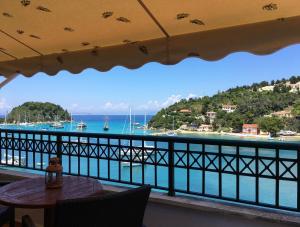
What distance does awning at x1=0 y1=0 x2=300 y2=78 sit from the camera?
2.20 meters

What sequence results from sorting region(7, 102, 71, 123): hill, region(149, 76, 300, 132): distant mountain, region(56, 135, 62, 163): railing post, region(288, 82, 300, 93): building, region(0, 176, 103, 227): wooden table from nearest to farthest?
region(0, 176, 103, 227): wooden table < region(56, 135, 62, 163): railing post < region(149, 76, 300, 132): distant mountain < region(288, 82, 300, 93): building < region(7, 102, 71, 123): hill

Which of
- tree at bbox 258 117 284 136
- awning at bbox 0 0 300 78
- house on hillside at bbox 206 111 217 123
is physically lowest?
tree at bbox 258 117 284 136

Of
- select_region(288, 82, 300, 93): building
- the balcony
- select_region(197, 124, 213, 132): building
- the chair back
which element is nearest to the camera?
the chair back

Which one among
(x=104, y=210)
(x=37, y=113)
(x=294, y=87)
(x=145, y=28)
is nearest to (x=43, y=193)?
(x=104, y=210)

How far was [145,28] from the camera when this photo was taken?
2658 millimetres

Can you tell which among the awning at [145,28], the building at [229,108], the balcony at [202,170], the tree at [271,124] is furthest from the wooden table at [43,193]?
the building at [229,108]

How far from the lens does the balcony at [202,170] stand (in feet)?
7.95

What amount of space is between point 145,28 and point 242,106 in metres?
3.24

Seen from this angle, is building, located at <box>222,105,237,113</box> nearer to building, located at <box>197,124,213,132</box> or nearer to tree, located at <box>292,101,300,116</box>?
building, located at <box>197,124,213,132</box>

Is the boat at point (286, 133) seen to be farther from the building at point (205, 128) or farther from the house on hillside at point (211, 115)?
the building at point (205, 128)

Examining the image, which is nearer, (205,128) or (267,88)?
(267,88)

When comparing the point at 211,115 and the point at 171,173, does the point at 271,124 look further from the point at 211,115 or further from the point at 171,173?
the point at 171,173

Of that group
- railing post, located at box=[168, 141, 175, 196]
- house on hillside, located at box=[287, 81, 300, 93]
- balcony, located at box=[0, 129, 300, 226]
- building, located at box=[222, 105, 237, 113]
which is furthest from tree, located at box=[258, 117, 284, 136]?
railing post, located at box=[168, 141, 175, 196]

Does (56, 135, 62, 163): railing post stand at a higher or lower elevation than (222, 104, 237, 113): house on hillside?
lower
